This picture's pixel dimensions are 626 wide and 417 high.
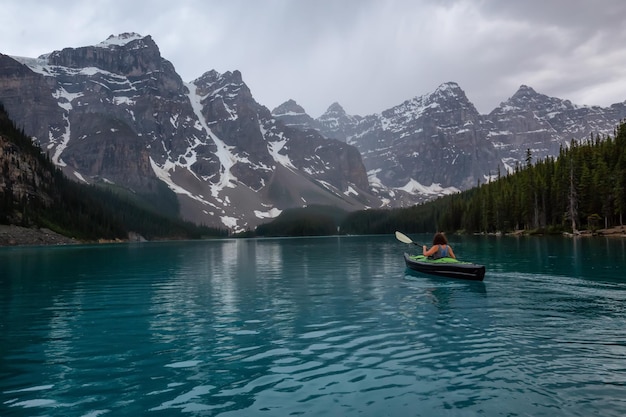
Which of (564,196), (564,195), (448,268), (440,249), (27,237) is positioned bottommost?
(448,268)

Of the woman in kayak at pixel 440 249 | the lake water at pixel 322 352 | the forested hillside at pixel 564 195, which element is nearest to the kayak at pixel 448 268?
the woman in kayak at pixel 440 249

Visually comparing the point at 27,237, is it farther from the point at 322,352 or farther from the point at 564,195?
the point at 322,352

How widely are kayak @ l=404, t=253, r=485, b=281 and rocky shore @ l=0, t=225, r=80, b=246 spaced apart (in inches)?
6825

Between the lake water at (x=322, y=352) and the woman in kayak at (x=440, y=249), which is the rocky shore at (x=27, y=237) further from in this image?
the woman in kayak at (x=440, y=249)

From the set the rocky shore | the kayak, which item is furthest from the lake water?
the rocky shore

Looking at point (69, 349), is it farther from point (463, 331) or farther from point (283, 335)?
point (463, 331)

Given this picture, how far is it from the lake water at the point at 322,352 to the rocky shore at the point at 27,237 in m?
162

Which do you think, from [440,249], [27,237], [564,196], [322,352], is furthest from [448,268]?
[27,237]

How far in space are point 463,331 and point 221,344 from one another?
10826 millimetres

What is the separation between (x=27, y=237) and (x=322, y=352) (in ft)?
643

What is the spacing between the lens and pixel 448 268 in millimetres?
40500

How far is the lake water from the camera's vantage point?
1197 centimetres

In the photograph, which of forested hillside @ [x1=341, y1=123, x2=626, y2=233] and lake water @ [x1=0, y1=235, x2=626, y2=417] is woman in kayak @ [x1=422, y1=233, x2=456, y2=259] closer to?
lake water @ [x1=0, y1=235, x2=626, y2=417]

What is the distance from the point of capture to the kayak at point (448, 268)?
Answer: 37531mm
